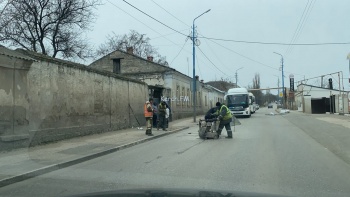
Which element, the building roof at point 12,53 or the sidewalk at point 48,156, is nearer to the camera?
the sidewalk at point 48,156

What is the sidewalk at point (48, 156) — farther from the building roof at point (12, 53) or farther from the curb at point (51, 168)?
the building roof at point (12, 53)

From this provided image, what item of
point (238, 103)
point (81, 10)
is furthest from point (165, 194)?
point (238, 103)

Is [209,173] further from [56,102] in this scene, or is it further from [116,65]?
[116,65]

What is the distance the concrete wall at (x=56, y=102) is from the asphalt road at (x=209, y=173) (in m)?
3.23

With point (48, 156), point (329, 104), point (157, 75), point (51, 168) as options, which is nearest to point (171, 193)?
point (51, 168)

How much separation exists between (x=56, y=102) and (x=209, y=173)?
28.1 ft

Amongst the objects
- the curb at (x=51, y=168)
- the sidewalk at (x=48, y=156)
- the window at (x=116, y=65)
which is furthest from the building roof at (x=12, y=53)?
the window at (x=116, y=65)

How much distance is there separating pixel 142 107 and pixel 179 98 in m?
13.2

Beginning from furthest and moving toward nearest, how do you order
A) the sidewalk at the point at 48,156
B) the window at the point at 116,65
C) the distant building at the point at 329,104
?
the window at the point at 116,65
the distant building at the point at 329,104
the sidewalk at the point at 48,156

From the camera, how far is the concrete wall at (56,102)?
1190 cm

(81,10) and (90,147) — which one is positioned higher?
(81,10)

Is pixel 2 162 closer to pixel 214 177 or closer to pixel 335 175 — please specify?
pixel 214 177

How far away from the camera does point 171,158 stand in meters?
10.6

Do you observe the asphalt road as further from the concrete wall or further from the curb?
the concrete wall
